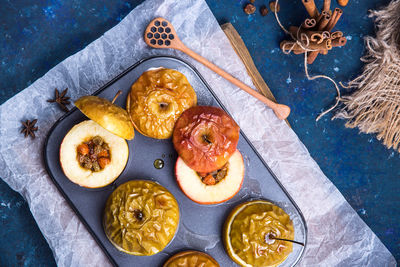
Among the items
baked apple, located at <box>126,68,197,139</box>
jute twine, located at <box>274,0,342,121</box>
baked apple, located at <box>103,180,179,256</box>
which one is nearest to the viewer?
baked apple, located at <box>103,180,179,256</box>

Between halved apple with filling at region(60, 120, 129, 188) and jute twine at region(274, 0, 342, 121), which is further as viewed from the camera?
jute twine at region(274, 0, 342, 121)

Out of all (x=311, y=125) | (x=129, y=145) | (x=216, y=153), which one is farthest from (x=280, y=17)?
(x=129, y=145)

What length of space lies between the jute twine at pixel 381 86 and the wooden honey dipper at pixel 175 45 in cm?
41

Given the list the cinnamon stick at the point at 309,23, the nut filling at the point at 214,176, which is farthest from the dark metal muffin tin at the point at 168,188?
the cinnamon stick at the point at 309,23

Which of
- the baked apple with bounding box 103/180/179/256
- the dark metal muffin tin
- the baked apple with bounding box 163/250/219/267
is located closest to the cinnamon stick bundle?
the dark metal muffin tin

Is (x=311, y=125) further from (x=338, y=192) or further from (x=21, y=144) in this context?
(x=21, y=144)

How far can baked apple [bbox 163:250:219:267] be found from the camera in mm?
1813

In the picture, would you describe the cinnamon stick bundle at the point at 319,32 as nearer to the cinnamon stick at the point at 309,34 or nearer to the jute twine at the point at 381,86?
the cinnamon stick at the point at 309,34

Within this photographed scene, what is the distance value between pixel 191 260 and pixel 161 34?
125cm

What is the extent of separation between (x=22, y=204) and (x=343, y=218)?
6.16 ft

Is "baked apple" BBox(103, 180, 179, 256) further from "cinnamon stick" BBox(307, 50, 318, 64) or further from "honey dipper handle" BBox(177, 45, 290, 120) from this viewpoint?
"cinnamon stick" BBox(307, 50, 318, 64)

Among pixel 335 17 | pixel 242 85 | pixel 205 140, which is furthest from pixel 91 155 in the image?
pixel 335 17

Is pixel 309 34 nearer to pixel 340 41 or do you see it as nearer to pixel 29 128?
pixel 340 41

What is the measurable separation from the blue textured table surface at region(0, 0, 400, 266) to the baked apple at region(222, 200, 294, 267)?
0.58m
